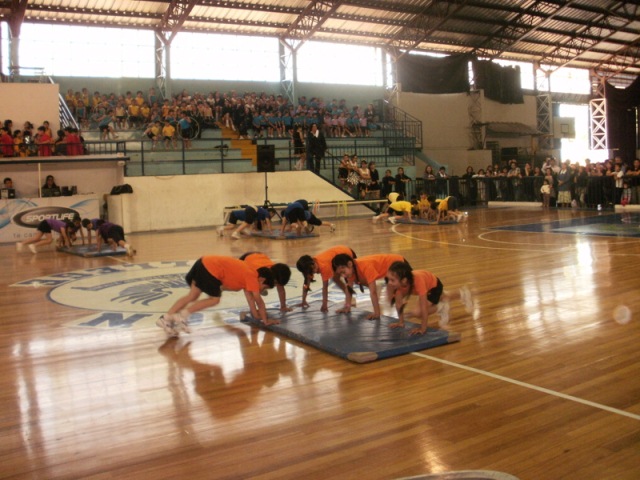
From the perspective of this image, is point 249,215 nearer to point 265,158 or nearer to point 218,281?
point 265,158

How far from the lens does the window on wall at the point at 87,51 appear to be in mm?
22500

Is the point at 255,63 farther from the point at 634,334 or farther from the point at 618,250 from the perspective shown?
the point at 634,334

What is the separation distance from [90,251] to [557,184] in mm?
15216

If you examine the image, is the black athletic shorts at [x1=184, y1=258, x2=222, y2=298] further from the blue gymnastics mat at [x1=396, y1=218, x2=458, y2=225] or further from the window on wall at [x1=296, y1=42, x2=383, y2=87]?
the window on wall at [x1=296, y1=42, x2=383, y2=87]

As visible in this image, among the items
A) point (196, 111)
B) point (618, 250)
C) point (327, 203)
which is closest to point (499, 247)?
point (618, 250)

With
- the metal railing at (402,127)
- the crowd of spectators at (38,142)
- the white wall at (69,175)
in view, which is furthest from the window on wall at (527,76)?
the crowd of spectators at (38,142)

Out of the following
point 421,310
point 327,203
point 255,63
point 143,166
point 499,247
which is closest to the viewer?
point 421,310

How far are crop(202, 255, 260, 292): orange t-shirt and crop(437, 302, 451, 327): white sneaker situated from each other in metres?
1.69

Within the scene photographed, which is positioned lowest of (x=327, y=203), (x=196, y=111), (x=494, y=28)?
(x=327, y=203)

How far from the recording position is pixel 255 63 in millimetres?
27078

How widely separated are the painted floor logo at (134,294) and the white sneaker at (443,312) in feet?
5.63

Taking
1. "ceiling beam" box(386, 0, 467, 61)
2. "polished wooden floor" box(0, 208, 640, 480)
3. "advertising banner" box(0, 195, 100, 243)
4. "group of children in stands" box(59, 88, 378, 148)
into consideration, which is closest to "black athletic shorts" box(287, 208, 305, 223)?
"advertising banner" box(0, 195, 100, 243)

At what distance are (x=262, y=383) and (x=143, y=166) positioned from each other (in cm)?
1562

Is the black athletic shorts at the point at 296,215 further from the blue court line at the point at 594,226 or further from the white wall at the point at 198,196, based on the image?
the white wall at the point at 198,196
